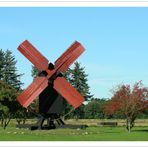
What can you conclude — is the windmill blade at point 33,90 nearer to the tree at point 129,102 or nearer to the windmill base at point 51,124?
the windmill base at point 51,124

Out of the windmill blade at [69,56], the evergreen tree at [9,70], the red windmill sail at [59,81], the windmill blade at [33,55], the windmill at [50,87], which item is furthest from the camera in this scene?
the evergreen tree at [9,70]

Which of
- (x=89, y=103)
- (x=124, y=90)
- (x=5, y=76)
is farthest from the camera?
(x=89, y=103)

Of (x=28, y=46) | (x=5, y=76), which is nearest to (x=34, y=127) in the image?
(x=28, y=46)

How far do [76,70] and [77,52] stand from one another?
55.5 meters

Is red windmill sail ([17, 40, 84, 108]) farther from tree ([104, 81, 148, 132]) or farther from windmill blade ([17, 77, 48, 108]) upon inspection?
tree ([104, 81, 148, 132])

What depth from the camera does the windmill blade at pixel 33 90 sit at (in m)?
38.8

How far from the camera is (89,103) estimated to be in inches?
4252

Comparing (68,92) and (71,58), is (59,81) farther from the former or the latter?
(71,58)

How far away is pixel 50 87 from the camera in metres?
39.2

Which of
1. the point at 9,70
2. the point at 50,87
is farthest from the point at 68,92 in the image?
the point at 9,70

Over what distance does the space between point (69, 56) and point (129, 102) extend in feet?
44.2

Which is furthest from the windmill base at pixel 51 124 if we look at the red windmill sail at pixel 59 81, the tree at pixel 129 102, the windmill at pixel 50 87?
the tree at pixel 129 102
